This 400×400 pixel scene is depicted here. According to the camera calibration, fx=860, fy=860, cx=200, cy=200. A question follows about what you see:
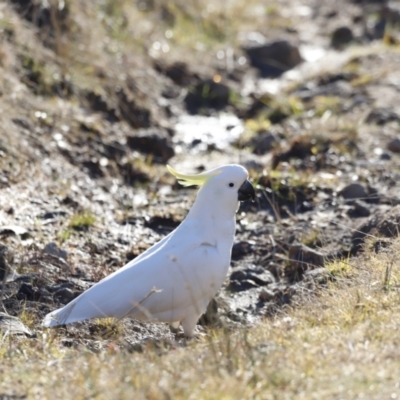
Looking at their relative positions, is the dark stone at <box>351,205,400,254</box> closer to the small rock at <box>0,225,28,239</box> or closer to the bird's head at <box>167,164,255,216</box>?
the bird's head at <box>167,164,255,216</box>

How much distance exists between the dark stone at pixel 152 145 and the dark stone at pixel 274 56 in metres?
4.84

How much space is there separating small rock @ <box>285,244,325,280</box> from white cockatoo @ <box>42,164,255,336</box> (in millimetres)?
981

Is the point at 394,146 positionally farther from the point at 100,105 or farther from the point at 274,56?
the point at 274,56

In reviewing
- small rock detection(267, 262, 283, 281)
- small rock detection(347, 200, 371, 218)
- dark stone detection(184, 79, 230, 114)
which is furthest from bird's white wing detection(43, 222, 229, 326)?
dark stone detection(184, 79, 230, 114)

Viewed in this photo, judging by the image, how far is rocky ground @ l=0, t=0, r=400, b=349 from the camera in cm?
625

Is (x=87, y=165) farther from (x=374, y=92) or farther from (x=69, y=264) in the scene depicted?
(x=374, y=92)

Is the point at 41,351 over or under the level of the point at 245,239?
over

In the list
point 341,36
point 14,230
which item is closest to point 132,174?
point 14,230

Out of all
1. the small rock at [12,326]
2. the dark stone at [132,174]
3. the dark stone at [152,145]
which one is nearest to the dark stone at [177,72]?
the dark stone at [152,145]

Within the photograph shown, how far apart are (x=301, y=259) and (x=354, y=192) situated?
162 centimetres

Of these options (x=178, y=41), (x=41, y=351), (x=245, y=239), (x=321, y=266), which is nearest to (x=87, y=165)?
(x=245, y=239)

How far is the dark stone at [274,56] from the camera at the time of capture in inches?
551

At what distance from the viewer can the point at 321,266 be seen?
6148 mm

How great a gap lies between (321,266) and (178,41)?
830cm
